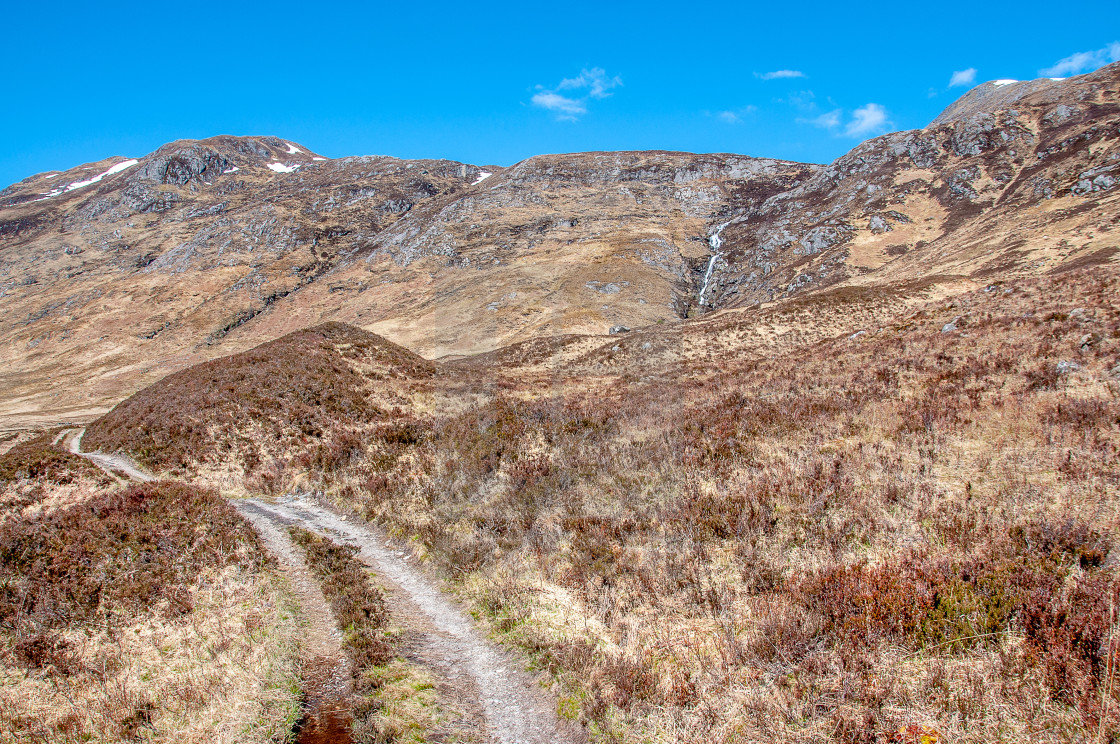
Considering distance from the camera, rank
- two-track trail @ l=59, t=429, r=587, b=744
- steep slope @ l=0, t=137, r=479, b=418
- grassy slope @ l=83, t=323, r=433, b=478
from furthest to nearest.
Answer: steep slope @ l=0, t=137, r=479, b=418 < grassy slope @ l=83, t=323, r=433, b=478 < two-track trail @ l=59, t=429, r=587, b=744

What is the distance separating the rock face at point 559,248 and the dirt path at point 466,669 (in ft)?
177

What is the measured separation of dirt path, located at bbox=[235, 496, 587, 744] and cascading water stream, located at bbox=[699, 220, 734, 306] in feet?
306

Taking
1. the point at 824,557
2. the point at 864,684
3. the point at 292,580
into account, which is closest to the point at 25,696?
the point at 292,580

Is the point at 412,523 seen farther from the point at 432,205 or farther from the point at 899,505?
the point at 432,205

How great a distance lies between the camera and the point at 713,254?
375 feet

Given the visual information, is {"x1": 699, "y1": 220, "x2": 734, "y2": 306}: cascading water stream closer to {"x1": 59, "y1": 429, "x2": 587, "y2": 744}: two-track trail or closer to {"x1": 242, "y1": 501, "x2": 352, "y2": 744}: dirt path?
{"x1": 59, "y1": 429, "x2": 587, "y2": 744}: two-track trail

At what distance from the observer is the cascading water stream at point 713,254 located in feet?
335

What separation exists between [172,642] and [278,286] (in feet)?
458

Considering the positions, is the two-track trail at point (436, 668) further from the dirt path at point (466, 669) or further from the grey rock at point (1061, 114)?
the grey rock at point (1061, 114)

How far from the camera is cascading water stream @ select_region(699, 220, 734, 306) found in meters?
102

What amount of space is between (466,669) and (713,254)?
118 metres

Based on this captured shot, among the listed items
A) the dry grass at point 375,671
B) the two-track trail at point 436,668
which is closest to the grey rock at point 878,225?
the two-track trail at point 436,668

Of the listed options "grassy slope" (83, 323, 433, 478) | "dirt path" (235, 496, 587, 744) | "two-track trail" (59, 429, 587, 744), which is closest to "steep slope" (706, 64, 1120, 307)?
"grassy slope" (83, 323, 433, 478)

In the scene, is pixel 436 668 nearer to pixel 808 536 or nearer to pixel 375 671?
pixel 375 671
